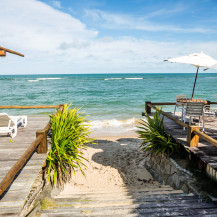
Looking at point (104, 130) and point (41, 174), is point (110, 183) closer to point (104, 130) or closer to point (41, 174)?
point (41, 174)

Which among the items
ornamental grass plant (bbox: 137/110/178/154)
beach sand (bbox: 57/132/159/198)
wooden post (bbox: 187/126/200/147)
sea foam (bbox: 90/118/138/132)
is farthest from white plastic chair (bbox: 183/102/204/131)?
sea foam (bbox: 90/118/138/132)

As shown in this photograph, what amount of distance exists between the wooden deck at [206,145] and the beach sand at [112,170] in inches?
60.8

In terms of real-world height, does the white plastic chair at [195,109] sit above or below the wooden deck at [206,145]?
above

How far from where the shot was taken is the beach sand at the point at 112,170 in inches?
212

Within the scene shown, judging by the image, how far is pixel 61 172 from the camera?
4324 millimetres

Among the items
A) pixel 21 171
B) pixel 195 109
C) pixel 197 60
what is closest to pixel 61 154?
pixel 21 171

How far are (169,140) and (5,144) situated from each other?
433 centimetres

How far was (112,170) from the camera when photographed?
630 cm

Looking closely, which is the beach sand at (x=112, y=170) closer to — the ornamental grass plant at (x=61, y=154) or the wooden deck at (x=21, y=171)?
the ornamental grass plant at (x=61, y=154)

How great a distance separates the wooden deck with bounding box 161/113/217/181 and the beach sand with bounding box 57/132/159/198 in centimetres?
154

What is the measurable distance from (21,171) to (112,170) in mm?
3434

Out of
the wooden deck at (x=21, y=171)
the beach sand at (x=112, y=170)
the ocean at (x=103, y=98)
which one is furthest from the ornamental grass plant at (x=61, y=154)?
the ocean at (x=103, y=98)

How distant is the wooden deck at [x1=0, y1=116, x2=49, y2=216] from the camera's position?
103 inches

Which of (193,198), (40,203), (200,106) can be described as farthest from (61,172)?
(200,106)
